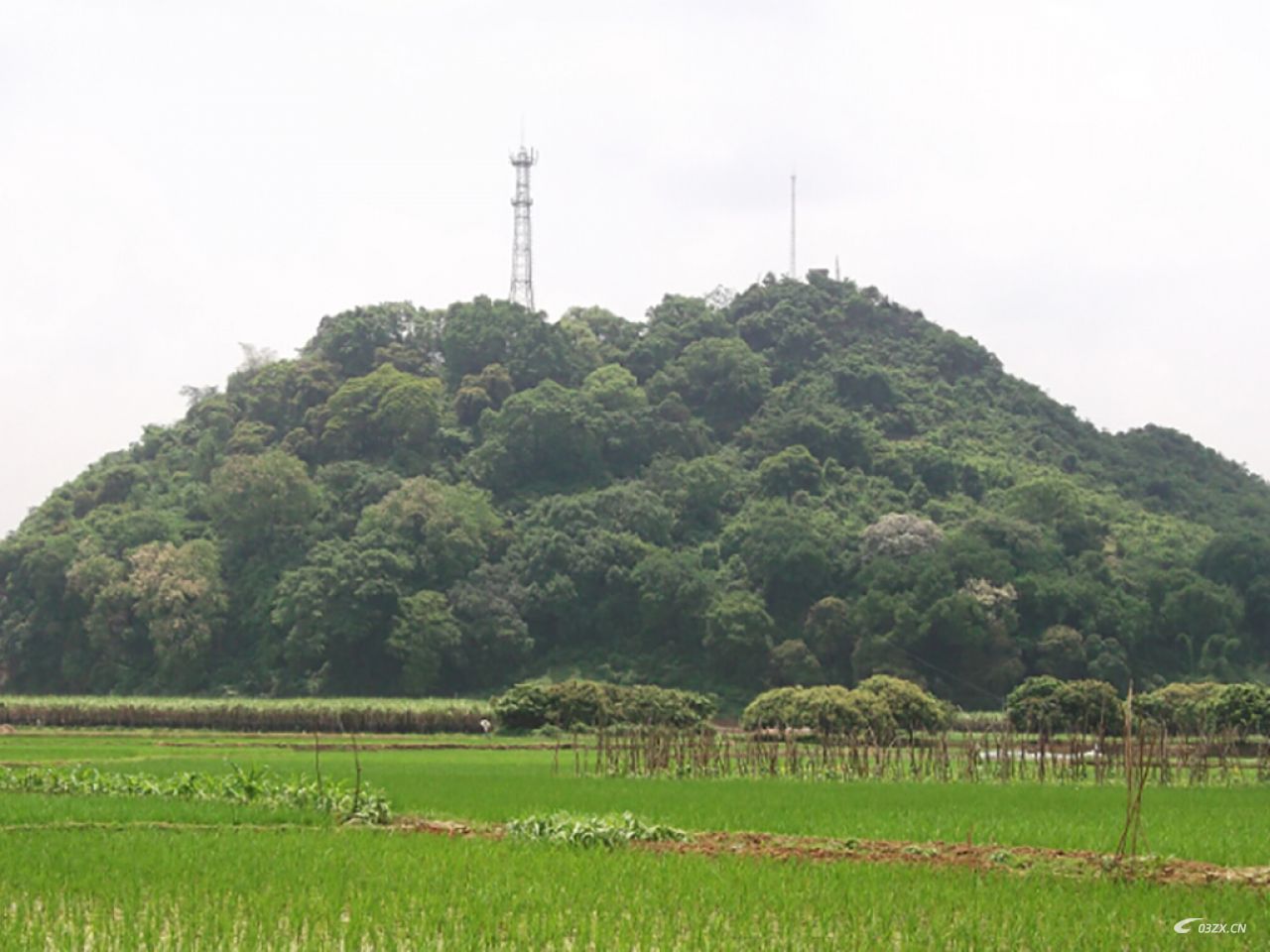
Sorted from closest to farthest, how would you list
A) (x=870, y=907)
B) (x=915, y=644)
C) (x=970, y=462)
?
(x=870, y=907) < (x=915, y=644) < (x=970, y=462)

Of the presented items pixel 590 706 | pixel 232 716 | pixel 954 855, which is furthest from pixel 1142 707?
pixel 954 855

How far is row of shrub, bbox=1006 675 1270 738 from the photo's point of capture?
4019 centimetres

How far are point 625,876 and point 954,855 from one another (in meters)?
3.88

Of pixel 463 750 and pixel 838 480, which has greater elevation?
pixel 838 480

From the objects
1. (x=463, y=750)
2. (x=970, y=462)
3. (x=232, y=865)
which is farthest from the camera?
(x=970, y=462)

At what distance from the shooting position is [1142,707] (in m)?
43.3

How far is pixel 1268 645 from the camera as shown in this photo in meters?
64.9

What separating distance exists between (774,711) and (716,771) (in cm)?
1246

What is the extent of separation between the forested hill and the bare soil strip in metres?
43.1

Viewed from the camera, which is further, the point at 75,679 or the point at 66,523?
the point at 66,523

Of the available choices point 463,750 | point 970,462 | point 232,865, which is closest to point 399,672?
point 463,750

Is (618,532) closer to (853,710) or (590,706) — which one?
(590,706)

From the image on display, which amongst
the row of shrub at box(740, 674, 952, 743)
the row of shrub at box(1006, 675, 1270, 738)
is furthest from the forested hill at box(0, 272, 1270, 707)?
the row of shrub at box(740, 674, 952, 743)

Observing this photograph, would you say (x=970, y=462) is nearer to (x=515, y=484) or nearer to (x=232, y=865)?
(x=515, y=484)
